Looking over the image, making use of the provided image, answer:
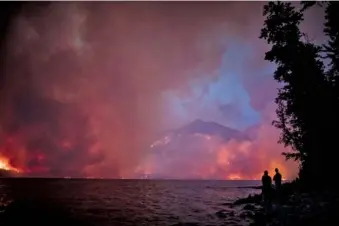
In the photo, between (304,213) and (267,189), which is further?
(267,189)

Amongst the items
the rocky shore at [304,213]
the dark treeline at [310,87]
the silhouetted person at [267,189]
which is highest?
the dark treeline at [310,87]

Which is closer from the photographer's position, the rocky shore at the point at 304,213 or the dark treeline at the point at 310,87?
the rocky shore at the point at 304,213

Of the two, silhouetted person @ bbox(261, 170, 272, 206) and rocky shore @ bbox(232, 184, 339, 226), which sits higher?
silhouetted person @ bbox(261, 170, 272, 206)

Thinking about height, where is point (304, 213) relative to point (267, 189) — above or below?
below

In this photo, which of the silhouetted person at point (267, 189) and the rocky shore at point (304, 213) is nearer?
the rocky shore at point (304, 213)

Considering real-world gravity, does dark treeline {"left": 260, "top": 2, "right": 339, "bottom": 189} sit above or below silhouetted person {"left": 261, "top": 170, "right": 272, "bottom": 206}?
above

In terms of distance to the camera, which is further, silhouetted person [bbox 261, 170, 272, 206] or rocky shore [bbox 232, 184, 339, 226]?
silhouetted person [bbox 261, 170, 272, 206]

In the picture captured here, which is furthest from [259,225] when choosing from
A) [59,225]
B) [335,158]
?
[335,158]

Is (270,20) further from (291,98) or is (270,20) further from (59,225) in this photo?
(59,225)

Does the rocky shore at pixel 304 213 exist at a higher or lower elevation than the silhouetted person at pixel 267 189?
lower

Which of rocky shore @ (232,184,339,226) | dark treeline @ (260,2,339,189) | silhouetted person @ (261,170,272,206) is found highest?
dark treeline @ (260,2,339,189)

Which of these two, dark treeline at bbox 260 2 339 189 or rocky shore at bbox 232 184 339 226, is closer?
rocky shore at bbox 232 184 339 226

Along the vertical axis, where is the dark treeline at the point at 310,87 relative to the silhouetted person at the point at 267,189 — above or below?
above

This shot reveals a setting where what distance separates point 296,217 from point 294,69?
1698 centimetres
